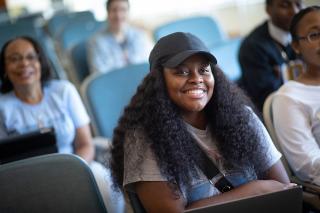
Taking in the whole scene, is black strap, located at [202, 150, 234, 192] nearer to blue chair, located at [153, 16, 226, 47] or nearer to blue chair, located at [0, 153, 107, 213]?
blue chair, located at [0, 153, 107, 213]

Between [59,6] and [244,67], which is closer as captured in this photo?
[244,67]

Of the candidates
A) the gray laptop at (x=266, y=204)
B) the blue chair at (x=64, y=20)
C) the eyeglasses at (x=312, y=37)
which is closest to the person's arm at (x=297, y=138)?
the eyeglasses at (x=312, y=37)

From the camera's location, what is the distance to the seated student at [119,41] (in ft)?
11.0

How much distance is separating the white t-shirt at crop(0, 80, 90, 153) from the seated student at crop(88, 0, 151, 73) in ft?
3.74

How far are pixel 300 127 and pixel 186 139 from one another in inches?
19.2

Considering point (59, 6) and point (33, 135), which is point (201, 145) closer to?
point (33, 135)

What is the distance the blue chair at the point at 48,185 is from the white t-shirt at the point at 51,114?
2.24 feet

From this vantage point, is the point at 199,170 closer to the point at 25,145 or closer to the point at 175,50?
the point at 175,50

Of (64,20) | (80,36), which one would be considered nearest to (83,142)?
(80,36)

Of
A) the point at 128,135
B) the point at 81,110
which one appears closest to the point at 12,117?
the point at 81,110

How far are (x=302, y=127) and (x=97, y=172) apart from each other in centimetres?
90

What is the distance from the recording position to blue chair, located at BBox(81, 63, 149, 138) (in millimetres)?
2365

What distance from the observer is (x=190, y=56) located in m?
1.28

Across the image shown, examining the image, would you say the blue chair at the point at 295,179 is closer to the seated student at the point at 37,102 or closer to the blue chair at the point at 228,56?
the seated student at the point at 37,102
